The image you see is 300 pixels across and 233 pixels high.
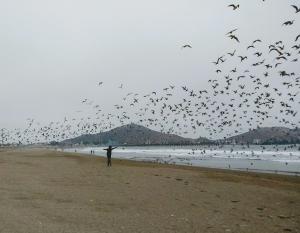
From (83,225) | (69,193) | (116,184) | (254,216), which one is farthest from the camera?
(116,184)

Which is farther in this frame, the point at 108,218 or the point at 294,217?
the point at 294,217

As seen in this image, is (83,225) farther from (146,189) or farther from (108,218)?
(146,189)

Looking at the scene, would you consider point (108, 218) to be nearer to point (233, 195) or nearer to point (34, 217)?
point (34, 217)

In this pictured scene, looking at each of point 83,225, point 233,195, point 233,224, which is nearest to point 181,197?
point 233,195

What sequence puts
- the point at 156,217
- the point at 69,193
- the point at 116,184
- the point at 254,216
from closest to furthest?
the point at 156,217, the point at 254,216, the point at 69,193, the point at 116,184

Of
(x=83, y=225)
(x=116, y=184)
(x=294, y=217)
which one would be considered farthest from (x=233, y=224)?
(x=116, y=184)

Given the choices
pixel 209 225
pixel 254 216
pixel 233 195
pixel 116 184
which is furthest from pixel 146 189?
pixel 209 225

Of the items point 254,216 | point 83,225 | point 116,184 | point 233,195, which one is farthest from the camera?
point 116,184

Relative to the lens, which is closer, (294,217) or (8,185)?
(294,217)

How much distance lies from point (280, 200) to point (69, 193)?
9.14m

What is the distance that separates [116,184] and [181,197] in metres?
5.75

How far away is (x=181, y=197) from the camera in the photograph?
→ 62.3 ft

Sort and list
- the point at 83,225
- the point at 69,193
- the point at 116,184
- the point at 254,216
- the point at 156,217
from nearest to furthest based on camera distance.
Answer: the point at 83,225
the point at 156,217
the point at 254,216
the point at 69,193
the point at 116,184

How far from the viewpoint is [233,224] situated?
43.5 ft
